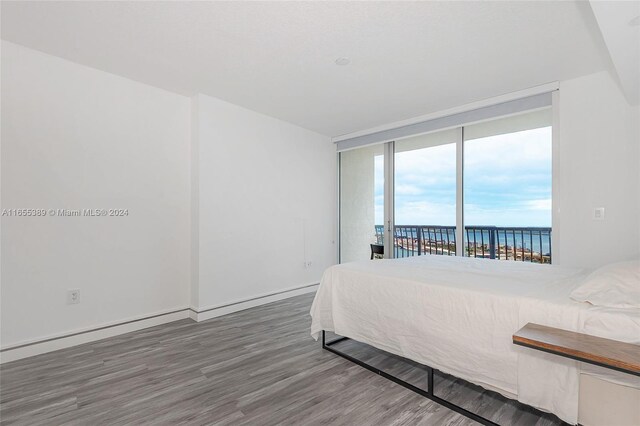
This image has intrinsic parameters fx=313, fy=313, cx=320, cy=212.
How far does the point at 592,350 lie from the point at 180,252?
11.6ft

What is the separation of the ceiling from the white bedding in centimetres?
176

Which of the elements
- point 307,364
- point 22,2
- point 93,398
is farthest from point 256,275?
point 22,2

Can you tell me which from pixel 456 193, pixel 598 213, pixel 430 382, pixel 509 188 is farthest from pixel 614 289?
pixel 456 193

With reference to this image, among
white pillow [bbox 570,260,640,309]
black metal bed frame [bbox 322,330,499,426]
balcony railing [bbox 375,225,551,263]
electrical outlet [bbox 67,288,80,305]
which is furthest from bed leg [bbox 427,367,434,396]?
electrical outlet [bbox 67,288,80,305]

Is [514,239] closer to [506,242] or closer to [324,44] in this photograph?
[506,242]

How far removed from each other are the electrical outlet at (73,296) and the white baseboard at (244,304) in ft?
3.57

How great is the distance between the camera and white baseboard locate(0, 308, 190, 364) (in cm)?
250

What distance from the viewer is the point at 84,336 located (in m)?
2.84

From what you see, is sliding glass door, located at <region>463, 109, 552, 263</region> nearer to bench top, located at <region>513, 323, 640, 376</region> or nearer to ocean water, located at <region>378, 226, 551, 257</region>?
ocean water, located at <region>378, 226, 551, 257</region>

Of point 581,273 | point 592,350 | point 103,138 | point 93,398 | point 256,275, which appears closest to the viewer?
point 592,350

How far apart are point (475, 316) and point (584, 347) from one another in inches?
21.5

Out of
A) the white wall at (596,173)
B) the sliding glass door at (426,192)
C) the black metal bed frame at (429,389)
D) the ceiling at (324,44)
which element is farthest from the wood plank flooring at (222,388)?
the ceiling at (324,44)

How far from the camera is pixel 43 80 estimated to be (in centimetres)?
266

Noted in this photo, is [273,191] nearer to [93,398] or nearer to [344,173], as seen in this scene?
[344,173]
